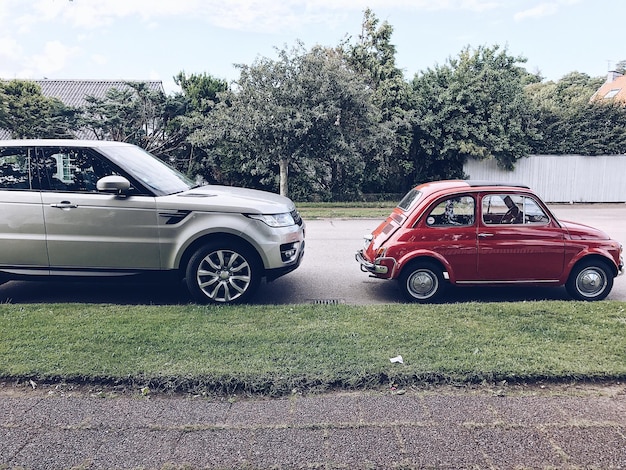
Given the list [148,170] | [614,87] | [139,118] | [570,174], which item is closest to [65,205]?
[148,170]

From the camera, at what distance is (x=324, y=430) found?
3.59 metres

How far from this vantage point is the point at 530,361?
461 centimetres

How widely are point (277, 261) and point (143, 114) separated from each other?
15.8 m

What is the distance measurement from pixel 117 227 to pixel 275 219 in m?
1.86

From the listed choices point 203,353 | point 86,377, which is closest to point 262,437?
point 203,353

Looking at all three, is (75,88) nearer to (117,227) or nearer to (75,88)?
(75,88)

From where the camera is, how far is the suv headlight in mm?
6492

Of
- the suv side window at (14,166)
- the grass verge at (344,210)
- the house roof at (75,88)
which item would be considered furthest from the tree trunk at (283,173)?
the house roof at (75,88)

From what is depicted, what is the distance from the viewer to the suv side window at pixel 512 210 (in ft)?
22.5

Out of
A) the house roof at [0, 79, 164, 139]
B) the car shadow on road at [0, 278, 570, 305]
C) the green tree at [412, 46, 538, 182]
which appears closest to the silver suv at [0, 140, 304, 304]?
the car shadow on road at [0, 278, 570, 305]

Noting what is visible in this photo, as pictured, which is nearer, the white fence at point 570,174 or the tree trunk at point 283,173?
the tree trunk at point 283,173

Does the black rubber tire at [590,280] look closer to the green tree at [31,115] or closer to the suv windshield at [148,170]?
the suv windshield at [148,170]

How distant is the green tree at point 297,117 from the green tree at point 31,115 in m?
5.22

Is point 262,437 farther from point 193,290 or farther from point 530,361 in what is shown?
point 193,290
